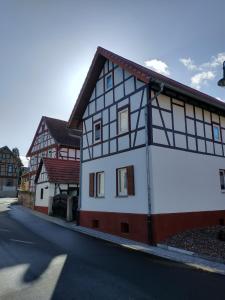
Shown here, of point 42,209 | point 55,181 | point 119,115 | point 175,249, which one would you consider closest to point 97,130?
point 119,115

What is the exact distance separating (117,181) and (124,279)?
7.50m

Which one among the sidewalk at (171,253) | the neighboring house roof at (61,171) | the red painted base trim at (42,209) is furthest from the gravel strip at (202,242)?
the red painted base trim at (42,209)

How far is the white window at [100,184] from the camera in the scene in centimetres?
1502

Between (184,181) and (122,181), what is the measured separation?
3.16m

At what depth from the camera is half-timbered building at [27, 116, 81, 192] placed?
3253 cm

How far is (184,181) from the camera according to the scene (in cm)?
1274

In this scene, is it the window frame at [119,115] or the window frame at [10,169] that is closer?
the window frame at [119,115]

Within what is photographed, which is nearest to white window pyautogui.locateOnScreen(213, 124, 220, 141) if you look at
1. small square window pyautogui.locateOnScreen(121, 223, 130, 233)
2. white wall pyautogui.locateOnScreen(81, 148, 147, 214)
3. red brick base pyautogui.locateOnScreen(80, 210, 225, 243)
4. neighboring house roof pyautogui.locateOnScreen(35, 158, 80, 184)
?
red brick base pyautogui.locateOnScreen(80, 210, 225, 243)

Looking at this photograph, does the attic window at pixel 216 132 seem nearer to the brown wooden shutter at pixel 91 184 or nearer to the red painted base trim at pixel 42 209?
the brown wooden shutter at pixel 91 184

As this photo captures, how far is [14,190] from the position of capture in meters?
60.4

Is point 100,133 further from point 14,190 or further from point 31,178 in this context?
point 14,190

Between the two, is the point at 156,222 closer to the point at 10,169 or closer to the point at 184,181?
the point at 184,181

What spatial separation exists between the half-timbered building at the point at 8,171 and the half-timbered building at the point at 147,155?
48941 mm

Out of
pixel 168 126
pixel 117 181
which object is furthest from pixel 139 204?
pixel 168 126
